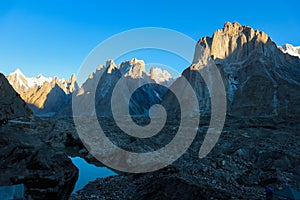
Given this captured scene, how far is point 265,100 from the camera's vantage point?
73.1 metres

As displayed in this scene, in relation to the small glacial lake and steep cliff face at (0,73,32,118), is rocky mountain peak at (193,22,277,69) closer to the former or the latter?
steep cliff face at (0,73,32,118)

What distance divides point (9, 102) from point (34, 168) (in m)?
36.1

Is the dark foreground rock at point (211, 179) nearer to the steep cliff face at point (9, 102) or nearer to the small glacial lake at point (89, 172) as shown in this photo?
the small glacial lake at point (89, 172)

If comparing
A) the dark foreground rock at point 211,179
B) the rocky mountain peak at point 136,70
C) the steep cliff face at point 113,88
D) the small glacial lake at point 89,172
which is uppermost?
the rocky mountain peak at point 136,70

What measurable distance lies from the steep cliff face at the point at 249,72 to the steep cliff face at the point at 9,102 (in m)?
55.1

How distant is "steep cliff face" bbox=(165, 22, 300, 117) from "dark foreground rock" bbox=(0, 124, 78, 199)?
221ft

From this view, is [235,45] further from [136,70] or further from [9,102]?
[136,70]

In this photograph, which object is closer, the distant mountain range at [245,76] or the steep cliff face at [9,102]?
the steep cliff face at [9,102]

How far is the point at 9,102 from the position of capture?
40.4m

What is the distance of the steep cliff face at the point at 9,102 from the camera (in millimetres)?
39000

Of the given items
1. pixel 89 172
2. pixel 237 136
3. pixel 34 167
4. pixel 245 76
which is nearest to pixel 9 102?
pixel 89 172

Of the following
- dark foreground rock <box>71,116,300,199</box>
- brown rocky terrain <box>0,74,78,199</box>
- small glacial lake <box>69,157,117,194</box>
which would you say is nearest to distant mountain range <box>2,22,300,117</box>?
dark foreground rock <box>71,116,300,199</box>

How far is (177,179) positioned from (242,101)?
70.3 meters

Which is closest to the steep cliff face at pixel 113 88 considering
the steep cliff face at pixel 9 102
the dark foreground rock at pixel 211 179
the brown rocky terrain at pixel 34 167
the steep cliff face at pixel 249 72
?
the steep cliff face at pixel 249 72
